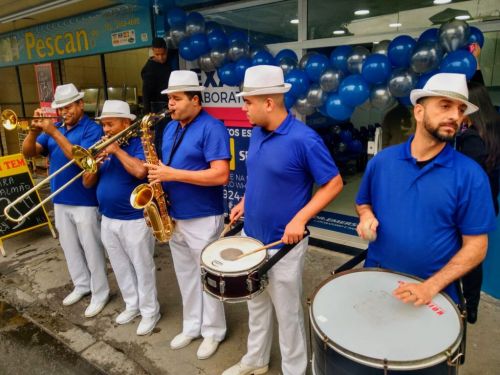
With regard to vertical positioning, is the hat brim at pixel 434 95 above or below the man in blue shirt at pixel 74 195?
above

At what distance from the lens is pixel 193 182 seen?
2.67 meters

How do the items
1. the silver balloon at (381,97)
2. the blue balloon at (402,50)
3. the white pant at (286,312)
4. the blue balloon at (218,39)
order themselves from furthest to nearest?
the blue balloon at (218,39) → the silver balloon at (381,97) → the blue balloon at (402,50) → the white pant at (286,312)

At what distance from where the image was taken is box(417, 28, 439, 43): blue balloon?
342 centimetres

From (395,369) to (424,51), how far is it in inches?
117

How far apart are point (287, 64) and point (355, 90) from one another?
3.48 feet

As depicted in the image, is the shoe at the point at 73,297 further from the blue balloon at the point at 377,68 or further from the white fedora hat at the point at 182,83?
the blue balloon at the point at 377,68

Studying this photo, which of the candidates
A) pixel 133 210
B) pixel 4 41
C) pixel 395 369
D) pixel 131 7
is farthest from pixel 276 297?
pixel 4 41

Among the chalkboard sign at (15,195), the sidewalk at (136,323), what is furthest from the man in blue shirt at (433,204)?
the chalkboard sign at (15,195)

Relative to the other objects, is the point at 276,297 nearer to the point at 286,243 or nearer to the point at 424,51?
the point at 286,243

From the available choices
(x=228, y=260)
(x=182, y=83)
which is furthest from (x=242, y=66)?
(x=228, y=260)

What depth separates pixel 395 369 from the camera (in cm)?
136

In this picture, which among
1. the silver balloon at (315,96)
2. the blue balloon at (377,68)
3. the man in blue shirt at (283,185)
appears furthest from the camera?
the silver balloon at (315,96)

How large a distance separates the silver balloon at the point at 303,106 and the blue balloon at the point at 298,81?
0.29 ft

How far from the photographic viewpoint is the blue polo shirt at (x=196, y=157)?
9.00ft
